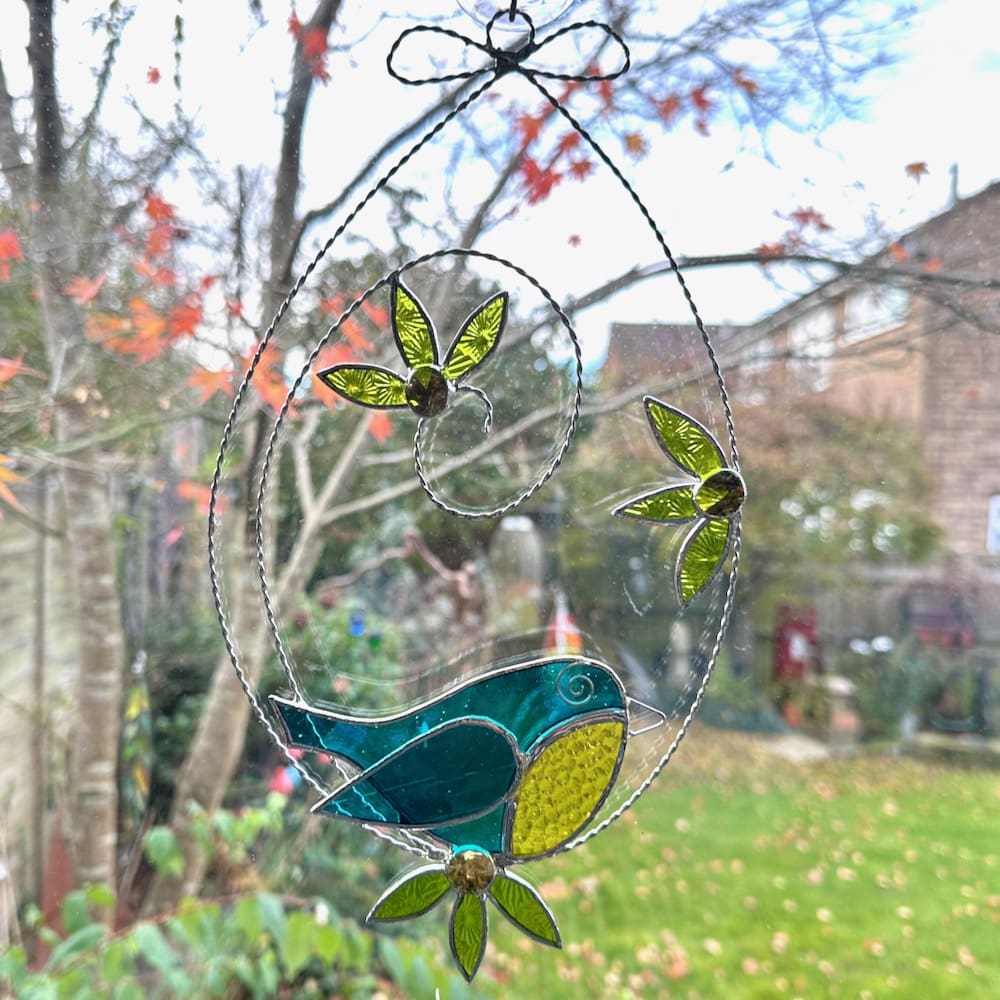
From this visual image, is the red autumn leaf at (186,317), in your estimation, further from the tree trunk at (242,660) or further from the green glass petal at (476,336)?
the green glass petal at (476,336)

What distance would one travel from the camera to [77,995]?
0.71 metres

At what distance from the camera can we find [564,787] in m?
0.44

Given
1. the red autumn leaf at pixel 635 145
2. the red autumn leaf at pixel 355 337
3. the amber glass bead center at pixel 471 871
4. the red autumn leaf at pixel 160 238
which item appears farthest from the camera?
the red autumn leaf at pixel 160 238

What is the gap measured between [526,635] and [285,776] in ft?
1.92

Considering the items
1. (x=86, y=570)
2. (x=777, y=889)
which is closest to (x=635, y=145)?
(x=86, y=570)

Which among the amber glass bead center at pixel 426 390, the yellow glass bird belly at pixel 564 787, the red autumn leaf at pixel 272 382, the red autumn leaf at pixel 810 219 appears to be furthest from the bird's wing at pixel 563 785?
the red autumn leaf at pixel 810 219

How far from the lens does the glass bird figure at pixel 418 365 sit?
45 centimetres

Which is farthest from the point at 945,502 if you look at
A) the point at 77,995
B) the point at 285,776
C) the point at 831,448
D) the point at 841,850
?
the point at 77,995

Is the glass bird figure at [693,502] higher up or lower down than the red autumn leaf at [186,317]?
lower down

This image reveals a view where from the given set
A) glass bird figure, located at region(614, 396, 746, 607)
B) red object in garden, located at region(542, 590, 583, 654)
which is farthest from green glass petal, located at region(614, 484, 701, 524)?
red object in garden, located at region(542, 590, 583, 654)

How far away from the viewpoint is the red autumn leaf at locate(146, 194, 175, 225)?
2.82 ft

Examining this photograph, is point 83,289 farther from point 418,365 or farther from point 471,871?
point 471,871

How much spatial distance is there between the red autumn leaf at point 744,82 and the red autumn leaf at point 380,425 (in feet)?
1.87

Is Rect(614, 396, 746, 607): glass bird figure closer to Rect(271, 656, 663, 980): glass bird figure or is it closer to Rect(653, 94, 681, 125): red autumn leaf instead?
Rect(271, 656, 663, 980): glass bird figure
